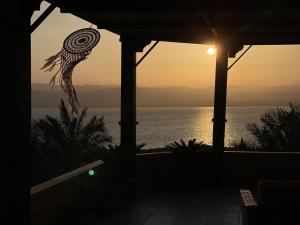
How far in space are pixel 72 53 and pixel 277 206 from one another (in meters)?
3.94

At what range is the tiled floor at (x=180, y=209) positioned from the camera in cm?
823

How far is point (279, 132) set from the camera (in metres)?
20.2

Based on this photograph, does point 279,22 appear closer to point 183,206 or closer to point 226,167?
point 183,206

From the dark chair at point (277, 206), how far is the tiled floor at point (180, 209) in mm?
1918

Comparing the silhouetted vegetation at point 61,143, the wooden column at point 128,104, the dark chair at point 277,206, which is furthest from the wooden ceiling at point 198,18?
the silhouetted vegetation at point 61,143

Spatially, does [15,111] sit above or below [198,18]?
below

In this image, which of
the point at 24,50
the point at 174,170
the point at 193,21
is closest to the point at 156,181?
the point at 174,170

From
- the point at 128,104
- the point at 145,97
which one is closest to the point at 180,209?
the point at 128,104

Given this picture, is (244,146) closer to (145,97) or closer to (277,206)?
(277,206)

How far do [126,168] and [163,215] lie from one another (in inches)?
81.0

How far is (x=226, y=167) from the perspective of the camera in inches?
466

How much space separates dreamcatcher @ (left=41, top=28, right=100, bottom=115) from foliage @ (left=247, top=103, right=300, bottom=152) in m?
14.1

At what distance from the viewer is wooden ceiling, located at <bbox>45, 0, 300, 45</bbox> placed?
19.2 feet

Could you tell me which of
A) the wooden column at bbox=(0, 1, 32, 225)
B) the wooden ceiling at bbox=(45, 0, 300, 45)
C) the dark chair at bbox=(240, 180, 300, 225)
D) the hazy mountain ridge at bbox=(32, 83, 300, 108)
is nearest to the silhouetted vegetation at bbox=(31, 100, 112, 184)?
the hazy mountain ridge at bbox=(32, 83, 300, 108)
